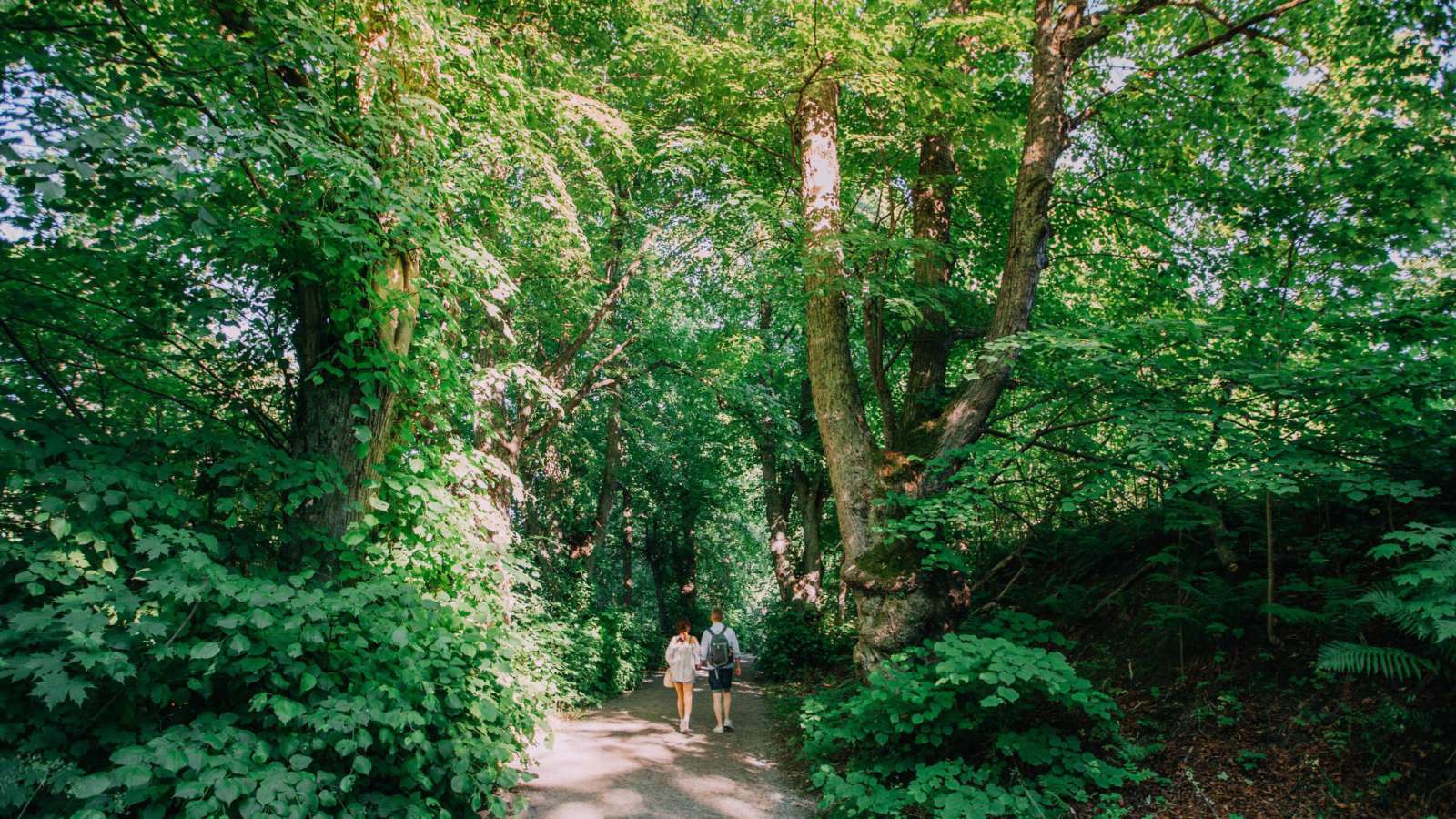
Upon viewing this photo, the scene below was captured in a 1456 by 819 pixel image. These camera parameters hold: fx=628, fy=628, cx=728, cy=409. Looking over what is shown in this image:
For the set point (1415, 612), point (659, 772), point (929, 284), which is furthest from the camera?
point (929, 284)

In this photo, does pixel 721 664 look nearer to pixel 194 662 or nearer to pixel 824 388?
pixel 824 388

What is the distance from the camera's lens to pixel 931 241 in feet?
21.7

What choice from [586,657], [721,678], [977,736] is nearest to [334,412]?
[977,736]

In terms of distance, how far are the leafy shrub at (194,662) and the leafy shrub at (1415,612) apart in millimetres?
5744

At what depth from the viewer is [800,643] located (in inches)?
525

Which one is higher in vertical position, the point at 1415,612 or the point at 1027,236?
the point at 1027,236

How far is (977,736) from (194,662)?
550 cm

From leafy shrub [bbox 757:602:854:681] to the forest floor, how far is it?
2.72 metres

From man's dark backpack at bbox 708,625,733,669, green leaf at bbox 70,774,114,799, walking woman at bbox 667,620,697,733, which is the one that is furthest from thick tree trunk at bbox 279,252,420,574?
man's dark backpack at bbox 708,625,733,669

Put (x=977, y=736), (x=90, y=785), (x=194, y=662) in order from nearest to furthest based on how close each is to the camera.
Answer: (x=90, y=785), (x=194, y=662), (x=977, y=736)

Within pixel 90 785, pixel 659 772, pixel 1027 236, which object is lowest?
pixel 659 772

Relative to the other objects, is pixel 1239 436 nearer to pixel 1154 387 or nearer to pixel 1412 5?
pixel 1154 387

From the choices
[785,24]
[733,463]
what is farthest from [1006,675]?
[733,463]

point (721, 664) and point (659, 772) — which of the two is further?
point (721, 664)
